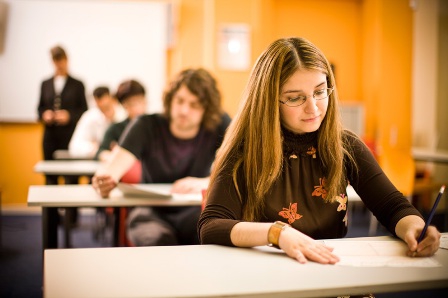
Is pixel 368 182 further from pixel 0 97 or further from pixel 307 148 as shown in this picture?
pixel 0 97

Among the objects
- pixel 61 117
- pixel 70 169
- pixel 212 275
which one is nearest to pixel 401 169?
pixel 70 169

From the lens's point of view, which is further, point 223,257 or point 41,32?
point 41,32

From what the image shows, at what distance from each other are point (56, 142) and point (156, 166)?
2943 mm

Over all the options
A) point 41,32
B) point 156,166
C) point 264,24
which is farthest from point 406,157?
point 41,32

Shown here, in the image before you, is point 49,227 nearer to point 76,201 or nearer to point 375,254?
point 76,201

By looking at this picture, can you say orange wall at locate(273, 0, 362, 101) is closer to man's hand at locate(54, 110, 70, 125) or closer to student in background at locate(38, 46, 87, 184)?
student in background at locate(38, 46, 87, 184)

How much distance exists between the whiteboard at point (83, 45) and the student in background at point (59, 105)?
0.47 meters

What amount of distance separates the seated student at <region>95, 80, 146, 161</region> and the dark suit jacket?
1333mm

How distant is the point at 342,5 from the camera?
6496mm

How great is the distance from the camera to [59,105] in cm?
539

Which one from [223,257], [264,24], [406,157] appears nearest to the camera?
[223,257]

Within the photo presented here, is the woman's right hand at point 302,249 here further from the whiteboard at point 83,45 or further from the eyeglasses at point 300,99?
the whiteboard at point 83,45

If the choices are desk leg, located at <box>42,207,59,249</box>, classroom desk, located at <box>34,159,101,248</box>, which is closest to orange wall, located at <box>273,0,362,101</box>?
classroom desk, located at <box>34,159,101,248</box>

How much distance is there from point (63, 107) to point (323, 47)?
11.3 feet
